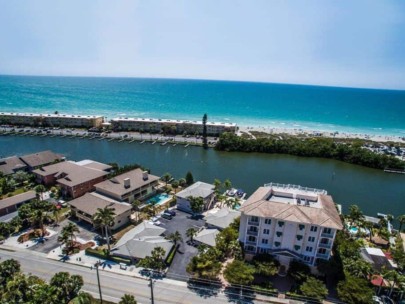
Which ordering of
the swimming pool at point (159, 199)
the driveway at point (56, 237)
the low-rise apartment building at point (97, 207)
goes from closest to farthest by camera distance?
the driveway at point (56, 237) → the low-rise apartment building at point (97, 207) → the swimming pool at point (159, 199)

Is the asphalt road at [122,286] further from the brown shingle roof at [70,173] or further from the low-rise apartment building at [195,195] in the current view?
the brown shingle roof at [70,173]

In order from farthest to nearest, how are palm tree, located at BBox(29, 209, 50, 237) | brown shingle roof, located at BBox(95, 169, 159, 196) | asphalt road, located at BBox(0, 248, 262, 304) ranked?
1. brown shingle roof, located at BBox(95, 169, 159, 196)
2. palm tree, located at BBox(29, 209, 50, 237)
3. asphalt road, located at BBox(0, 248, 262, 304)

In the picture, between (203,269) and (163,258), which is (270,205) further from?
(163,258)

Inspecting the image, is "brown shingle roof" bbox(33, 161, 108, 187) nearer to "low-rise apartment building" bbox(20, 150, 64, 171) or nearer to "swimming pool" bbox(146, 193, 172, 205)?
"low-rise apartment building" bbox(20, 150, 64, 171)

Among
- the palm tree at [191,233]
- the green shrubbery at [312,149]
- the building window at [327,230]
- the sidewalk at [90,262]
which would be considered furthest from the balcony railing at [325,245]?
the green shrubbery at [312,149]

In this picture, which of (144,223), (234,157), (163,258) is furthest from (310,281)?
(234,157)

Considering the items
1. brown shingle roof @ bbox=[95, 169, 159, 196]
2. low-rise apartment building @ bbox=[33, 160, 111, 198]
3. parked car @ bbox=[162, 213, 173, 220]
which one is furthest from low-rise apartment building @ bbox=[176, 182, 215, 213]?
low-rise apartment building @ bbox=[33, 160, 111, 198]
